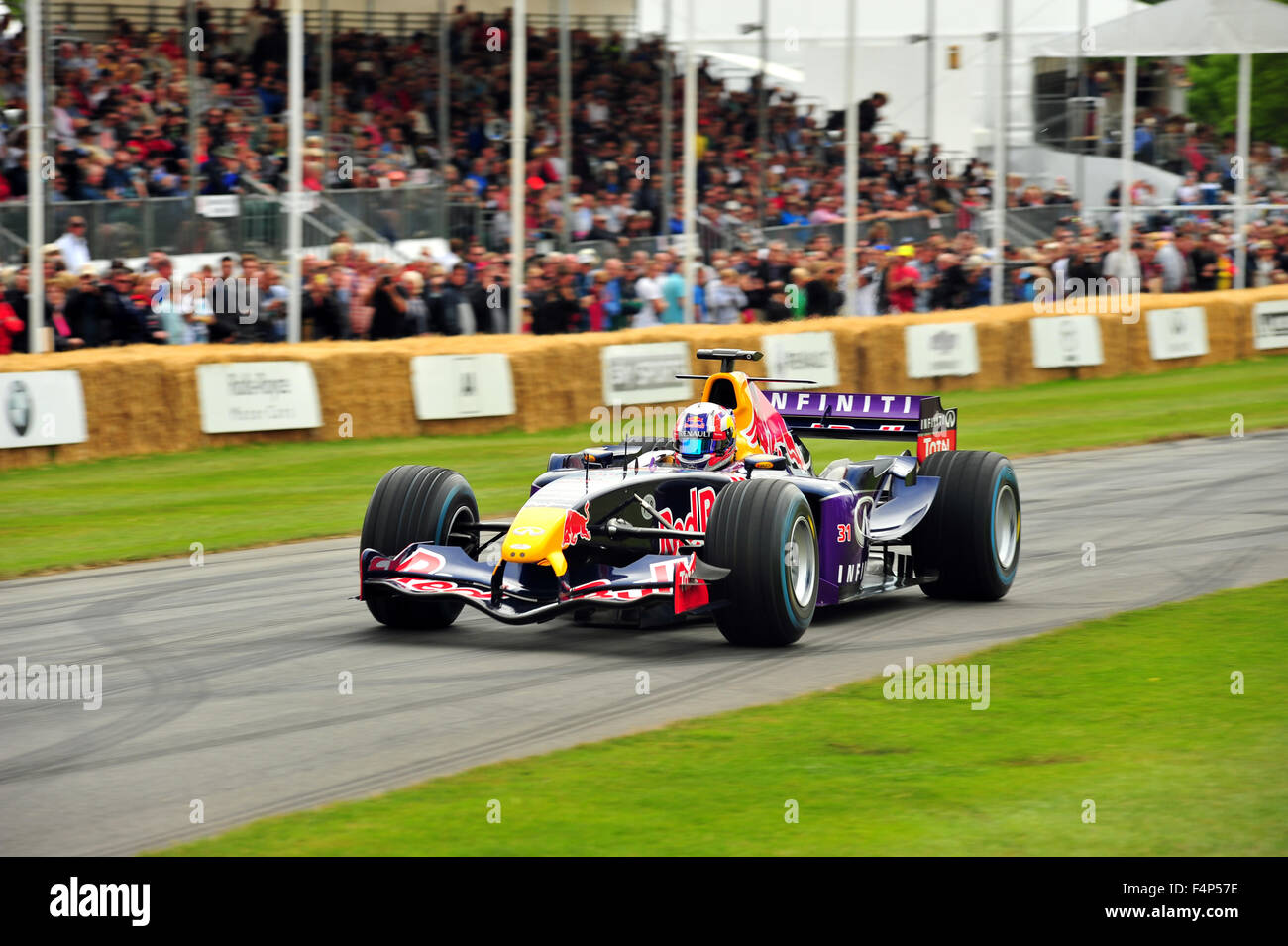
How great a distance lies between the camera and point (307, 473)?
710 inches

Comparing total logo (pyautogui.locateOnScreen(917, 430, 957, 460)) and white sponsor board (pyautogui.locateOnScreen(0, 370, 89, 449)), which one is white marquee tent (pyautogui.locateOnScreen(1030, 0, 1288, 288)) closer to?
white sponsor board (pyautogui.locateOnScreen(0, 370, 89, 449))

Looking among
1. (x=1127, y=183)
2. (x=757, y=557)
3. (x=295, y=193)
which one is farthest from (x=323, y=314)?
(x=1127, y=183)

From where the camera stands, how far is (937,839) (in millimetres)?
6473

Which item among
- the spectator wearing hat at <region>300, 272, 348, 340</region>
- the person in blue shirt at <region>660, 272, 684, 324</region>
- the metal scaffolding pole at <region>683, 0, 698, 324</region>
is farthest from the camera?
the metal scaffolding pole at <region>683, 0, 698, 324</region>

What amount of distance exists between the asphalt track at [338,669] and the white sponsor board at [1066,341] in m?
11.8

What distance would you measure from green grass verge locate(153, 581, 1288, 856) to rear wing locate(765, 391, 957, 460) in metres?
3.16

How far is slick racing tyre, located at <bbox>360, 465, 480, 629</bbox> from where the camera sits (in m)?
10.6

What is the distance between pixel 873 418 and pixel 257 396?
8.93m

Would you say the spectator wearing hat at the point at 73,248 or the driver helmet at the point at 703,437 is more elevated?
the spectator wearing hat at the point at 73,248

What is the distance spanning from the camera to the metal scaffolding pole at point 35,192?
18.5m

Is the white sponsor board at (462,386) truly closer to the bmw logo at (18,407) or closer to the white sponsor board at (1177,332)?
the bmw logo at (18,407)

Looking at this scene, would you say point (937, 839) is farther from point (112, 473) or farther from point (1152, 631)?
point (112, 473)

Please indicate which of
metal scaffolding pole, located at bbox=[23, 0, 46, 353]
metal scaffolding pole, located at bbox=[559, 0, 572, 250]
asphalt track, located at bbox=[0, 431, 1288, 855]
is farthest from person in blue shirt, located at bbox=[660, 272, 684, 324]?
asphalt track, located at bbox=[0, 431, 1288, 855]

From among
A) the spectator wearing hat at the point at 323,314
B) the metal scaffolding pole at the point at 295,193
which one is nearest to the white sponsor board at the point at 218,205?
the metal scaffolding pole at the point at 295,193
